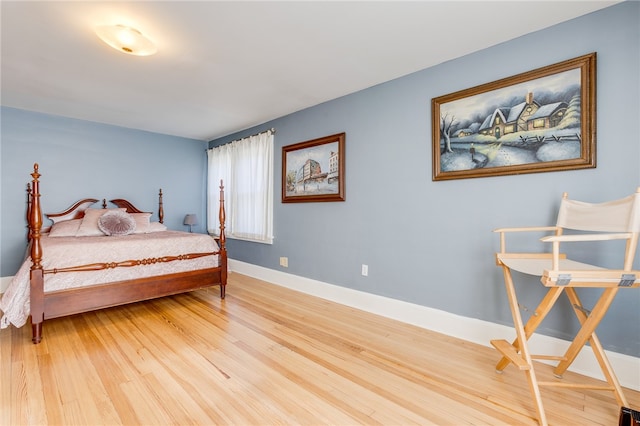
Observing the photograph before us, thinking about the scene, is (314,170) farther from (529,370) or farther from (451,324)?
(529,370)

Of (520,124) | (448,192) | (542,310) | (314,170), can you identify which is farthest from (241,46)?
(542,310)

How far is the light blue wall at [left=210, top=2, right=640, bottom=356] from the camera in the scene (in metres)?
1.80

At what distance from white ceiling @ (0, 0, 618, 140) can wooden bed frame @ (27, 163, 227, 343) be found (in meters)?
1.05

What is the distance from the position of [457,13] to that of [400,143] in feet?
3.66

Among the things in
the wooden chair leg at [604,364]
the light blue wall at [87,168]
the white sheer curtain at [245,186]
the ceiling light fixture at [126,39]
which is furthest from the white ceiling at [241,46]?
the wooden chair leg at [604,364]

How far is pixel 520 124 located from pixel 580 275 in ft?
4.10

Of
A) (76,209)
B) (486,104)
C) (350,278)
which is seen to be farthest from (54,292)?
(486,104)

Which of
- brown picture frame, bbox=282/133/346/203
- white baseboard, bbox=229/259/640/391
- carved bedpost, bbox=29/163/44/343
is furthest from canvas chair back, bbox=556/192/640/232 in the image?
carved bedpost, bbox=29/163/44/343

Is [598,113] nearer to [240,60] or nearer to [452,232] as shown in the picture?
[452,232]

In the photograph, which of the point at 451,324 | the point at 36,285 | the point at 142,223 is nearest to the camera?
the point at 36,285

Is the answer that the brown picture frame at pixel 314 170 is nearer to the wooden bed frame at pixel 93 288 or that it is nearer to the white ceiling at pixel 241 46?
the white ceiling at pixel 241 46

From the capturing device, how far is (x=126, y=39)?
2041 mm

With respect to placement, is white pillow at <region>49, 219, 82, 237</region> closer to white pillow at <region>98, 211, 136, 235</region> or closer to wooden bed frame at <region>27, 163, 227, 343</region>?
white pillow at <region>98, 211, 136, 235</region>

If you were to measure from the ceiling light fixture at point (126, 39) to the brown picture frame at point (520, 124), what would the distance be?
2.33m
